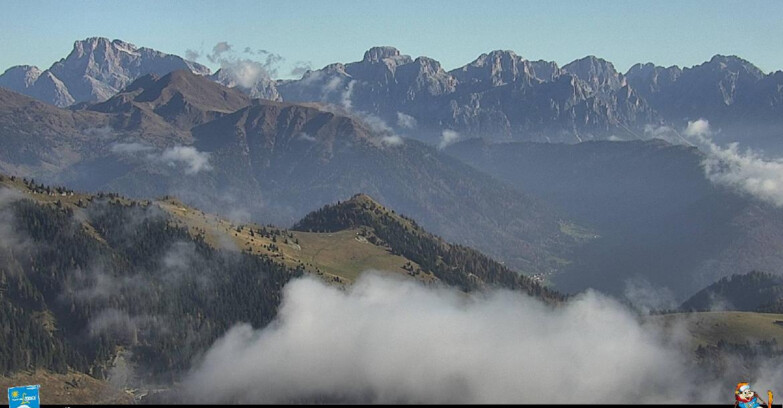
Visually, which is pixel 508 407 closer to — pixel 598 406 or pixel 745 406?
pixel 598 406

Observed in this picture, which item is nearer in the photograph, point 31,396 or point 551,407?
point 31,396

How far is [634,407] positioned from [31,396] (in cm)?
5460

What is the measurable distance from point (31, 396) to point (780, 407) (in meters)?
60.6

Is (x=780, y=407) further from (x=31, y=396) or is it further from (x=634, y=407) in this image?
(x=31, y=396)

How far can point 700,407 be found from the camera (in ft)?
204

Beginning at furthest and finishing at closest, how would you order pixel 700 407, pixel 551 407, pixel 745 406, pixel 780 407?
pixel 551 407, pixel 700 407, pixel 780 407, pixel 745 406

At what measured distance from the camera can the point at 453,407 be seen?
104625 millimetres

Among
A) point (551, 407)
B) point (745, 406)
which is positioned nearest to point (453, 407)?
point (551, 407)

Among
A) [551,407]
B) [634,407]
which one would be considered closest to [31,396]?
[551,407]

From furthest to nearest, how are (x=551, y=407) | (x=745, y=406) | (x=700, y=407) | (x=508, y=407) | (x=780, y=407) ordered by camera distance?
1. (x=551, y=407)
2. (x=508, y=407)
3. (x=700, y=407)
4. (x=780, y=407)
5. (x=745, y=406)

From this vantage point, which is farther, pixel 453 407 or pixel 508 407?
pixel 453 407

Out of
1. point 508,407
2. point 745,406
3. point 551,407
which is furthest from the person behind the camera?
point 551,407

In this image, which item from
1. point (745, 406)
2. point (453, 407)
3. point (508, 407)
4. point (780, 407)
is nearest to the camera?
point (745, 406)

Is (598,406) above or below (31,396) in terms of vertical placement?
below
